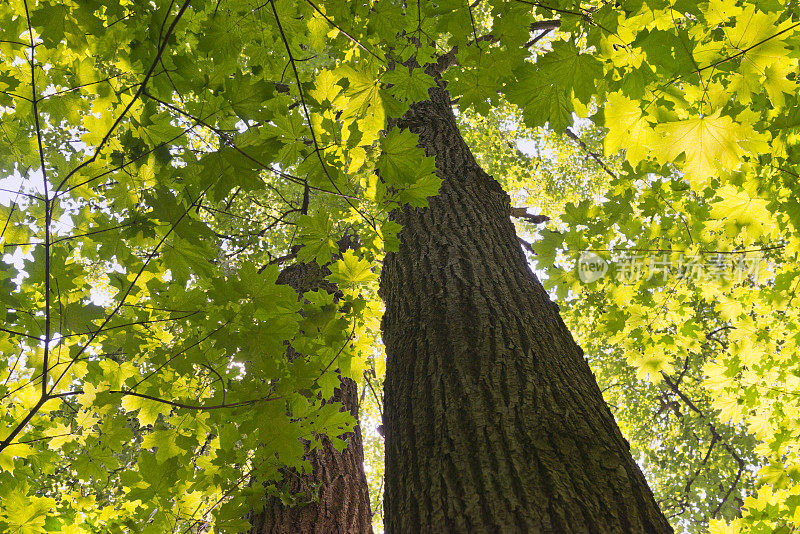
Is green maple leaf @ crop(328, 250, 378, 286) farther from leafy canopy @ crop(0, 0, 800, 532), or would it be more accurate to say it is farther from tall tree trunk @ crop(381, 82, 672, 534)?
tall tree trunk @ crop(381, 82, 672, 534)

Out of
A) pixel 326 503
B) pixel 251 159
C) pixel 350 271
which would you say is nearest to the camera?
pixel 251 159

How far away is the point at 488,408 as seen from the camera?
142cm

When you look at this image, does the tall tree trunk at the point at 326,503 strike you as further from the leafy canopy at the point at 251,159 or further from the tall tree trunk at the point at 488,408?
the tall tree trunk at the point at 488,408

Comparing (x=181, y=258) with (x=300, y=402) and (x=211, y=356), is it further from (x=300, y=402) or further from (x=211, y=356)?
(x=300, y=402)

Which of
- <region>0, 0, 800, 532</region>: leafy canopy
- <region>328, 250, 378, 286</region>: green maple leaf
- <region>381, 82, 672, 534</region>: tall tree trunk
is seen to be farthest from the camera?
<region>328, 250, 378, 286</region>: green maple leaf

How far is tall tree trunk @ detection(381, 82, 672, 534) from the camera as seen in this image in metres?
1.14

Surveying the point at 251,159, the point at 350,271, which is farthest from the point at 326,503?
the point at 251,159

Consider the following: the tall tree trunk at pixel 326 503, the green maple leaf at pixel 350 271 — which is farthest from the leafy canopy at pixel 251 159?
the tall tree trunk at pixel 326 503

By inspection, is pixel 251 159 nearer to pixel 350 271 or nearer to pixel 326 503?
pixel 350 271

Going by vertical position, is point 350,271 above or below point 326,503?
above

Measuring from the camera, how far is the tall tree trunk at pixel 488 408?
1139 millimetres

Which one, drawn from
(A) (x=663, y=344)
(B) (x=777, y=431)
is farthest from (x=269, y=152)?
(B) (x=777, y=431)

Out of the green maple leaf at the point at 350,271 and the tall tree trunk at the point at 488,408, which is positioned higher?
the green maple leaf at the point at 350,271

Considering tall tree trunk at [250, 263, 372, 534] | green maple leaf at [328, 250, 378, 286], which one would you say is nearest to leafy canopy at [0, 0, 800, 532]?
green maple leaf at [328, 250, 378, 286]
